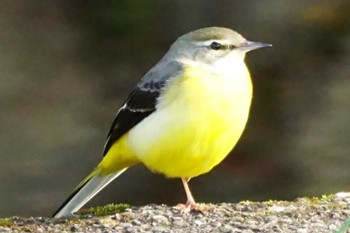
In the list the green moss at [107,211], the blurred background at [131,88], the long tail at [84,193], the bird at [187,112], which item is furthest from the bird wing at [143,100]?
the blurred background at [131,88]

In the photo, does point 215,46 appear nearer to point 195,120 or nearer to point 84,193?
point 195,120

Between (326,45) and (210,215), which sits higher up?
(326,45)

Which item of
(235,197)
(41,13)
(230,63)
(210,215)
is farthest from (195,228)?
(41,13)

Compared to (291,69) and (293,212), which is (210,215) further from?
(291,69)

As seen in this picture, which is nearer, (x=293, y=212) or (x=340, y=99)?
(x=293, y=212)

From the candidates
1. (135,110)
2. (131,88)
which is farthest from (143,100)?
(131,88)

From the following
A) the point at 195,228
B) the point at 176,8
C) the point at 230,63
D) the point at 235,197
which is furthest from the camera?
the point at 176,8
